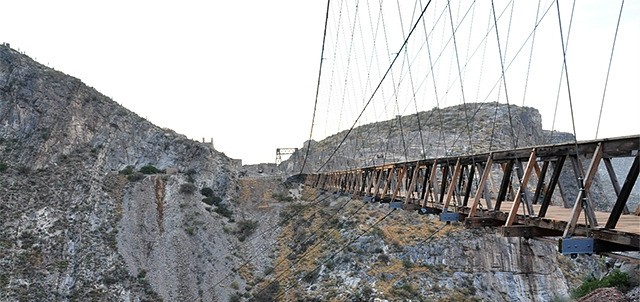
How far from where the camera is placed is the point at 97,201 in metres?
35.8

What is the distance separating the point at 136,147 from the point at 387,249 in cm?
2316

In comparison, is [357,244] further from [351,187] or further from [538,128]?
[538,128]

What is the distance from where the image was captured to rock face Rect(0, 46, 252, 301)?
29.3 meters

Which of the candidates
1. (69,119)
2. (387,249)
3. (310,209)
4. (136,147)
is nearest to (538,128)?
(310,209)

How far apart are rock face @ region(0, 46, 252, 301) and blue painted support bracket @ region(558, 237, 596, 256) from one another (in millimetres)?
26544

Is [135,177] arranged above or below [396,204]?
above

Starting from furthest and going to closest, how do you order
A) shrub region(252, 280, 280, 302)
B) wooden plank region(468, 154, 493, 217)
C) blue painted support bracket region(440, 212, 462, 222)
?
shrub region(252, 280, 280, 302)
blue painted support bracket region(440, 212, 462, 222)
wooden plank region(468, 154, 493, 217)

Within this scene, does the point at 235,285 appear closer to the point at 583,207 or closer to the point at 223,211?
the point at 223,211

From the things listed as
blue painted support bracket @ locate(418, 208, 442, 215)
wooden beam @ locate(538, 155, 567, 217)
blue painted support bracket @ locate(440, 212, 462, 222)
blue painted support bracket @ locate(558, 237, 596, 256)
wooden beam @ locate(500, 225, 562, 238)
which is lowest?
blue painted support bracket @ locate(558, 237, 596, 256)

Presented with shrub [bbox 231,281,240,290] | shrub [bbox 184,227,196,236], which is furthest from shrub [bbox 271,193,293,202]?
shrub [bbox 231,281,240,290]

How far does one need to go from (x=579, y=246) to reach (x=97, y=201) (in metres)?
35.3

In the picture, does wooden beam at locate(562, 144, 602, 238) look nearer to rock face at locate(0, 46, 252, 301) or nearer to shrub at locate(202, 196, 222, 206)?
rock face at locate(0, 46, 252, 301)

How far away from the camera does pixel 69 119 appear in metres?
43.0

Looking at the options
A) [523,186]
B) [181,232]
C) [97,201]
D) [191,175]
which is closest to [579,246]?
[523,186]
